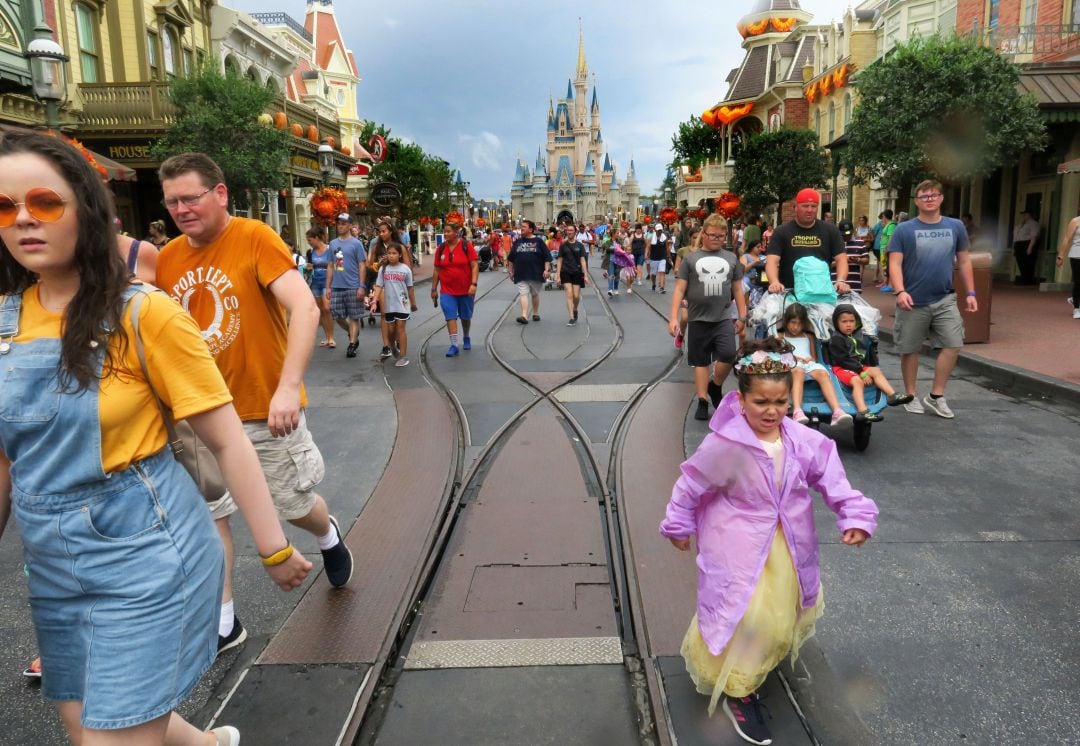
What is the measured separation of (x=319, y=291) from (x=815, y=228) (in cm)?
819

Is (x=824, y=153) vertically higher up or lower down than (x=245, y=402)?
higher up

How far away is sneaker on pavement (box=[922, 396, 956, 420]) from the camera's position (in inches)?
275

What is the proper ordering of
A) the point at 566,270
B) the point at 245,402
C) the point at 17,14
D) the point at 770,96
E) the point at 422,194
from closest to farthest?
the point at 245,402
the point at 566,270
the point at 17,14
the point at 770,96
the point at 422,194

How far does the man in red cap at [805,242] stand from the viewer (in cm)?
707

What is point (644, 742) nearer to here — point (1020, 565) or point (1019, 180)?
point (1020, 565)

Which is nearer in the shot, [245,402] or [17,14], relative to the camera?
[245,402]

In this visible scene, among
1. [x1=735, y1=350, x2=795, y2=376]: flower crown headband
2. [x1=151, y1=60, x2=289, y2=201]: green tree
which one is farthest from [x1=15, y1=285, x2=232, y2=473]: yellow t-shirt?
[x1=151, y1=60, x2=289, y2=201]: green tree

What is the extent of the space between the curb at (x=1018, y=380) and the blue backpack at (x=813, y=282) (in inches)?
98.1

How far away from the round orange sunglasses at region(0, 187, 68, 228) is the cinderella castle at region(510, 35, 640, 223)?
14817cm

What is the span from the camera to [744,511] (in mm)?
2740

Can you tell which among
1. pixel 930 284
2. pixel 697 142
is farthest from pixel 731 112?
pixel 930 284

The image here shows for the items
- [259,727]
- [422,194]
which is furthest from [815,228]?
[422,194]

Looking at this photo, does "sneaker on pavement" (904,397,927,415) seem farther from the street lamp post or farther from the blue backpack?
the street lamp post

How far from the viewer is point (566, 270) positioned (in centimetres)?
1393
